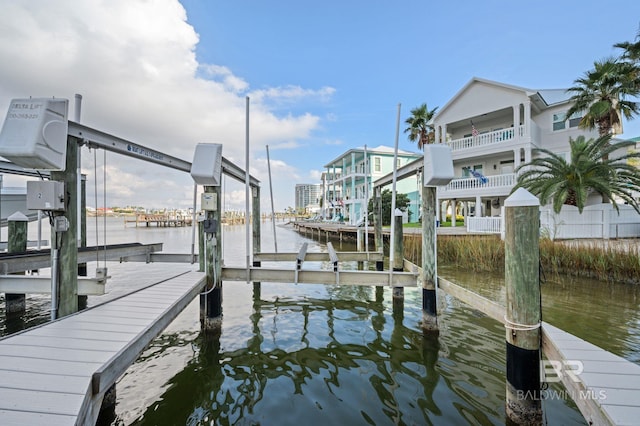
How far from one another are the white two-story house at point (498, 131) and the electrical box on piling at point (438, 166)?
49.7 feet

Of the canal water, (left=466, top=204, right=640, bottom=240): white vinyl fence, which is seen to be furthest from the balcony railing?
the canal water

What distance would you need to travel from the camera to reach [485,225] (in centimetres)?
1659

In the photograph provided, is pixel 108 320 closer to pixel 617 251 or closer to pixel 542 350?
pixel 542 350

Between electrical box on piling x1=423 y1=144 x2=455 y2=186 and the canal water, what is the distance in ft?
9.21

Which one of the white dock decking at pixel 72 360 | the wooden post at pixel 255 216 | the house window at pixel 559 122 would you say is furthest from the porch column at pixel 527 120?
the white dock decking at pixel 72 360

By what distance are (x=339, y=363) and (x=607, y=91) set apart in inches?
740

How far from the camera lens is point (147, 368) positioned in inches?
171

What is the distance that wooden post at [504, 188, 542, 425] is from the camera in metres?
2.97

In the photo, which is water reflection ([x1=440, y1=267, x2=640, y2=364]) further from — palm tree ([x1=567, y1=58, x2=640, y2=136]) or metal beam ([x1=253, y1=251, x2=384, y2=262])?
palm tree ([x1=567, y1=58, x2=640, y2=136])

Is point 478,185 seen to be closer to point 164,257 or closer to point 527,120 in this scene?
point 527,120

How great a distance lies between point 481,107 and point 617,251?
1325 centimetres

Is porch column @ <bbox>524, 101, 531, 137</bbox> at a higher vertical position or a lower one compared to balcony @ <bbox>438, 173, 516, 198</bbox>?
higher

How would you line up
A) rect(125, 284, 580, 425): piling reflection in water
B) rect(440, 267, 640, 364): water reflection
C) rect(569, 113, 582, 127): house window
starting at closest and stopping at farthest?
rect(125, 284, 580, 425): piling reflection in water
rect(440, 267, 640, 364): water reflection
rect(569, 113, 582, 127): house window

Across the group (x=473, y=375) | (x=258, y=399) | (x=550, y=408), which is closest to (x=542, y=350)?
(x=550, y=408)
